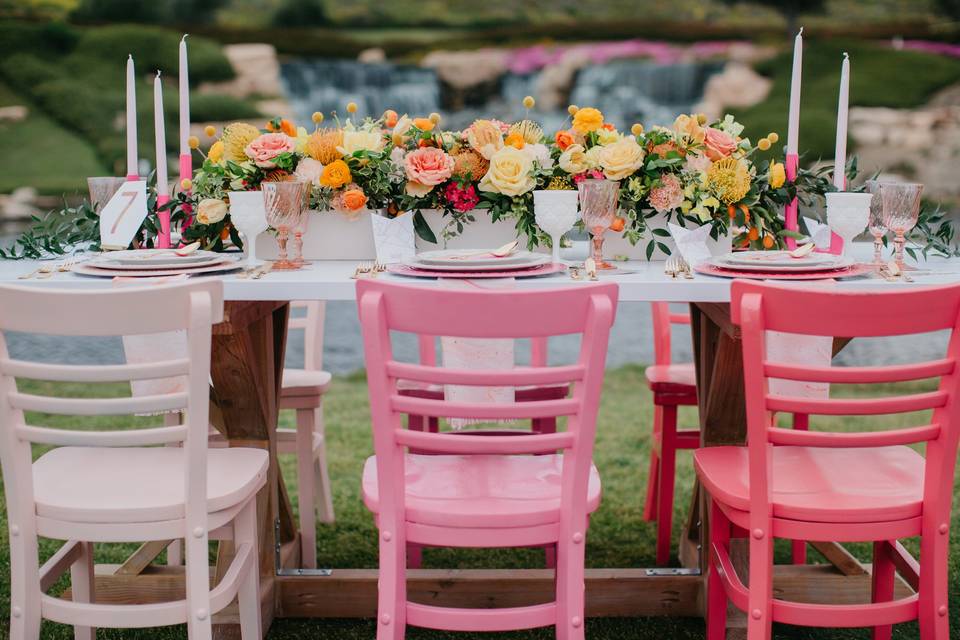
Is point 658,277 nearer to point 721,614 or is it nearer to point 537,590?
point 721,614

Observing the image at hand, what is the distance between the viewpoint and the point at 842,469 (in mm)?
1613

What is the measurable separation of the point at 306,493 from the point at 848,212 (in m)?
1.40

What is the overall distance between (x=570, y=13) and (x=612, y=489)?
599cm

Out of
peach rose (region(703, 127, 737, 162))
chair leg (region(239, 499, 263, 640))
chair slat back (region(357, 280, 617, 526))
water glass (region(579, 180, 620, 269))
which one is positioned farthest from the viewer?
peach rose (region(703, 127, 737, 162))

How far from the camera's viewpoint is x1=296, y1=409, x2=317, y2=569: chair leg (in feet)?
7.81

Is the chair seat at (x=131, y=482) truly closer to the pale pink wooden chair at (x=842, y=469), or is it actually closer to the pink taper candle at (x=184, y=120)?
the pink taper candle at (x=184, y=120)

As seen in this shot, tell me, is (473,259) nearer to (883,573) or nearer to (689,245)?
(689,245)

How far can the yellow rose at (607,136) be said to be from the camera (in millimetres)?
2027

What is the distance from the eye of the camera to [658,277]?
172 cm

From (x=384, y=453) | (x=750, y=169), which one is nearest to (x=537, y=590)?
(x=384, y=453)

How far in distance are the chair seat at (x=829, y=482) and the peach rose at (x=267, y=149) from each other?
103 cm

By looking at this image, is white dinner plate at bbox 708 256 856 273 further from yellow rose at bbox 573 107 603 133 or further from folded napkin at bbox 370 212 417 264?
folded napkin at bbox 370 212 417 264

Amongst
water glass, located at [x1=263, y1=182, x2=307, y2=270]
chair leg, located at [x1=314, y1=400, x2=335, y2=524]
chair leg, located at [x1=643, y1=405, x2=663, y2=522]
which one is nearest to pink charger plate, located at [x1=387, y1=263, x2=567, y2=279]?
water glass, located at [x1=263, y1=182, x2=307, y2=270]

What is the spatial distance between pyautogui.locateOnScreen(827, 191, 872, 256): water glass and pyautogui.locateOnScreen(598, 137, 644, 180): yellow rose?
38 centimetres
